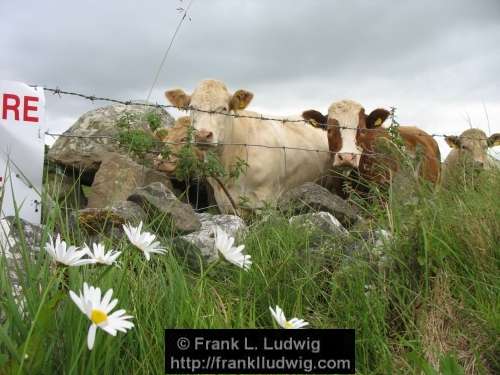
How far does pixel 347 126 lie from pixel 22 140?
4.30 metres

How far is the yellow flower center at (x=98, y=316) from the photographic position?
157 centimetres

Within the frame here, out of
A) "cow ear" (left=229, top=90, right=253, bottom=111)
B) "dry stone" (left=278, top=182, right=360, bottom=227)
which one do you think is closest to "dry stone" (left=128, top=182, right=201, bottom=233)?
"dry stone" (left=278, top=182, right=360, bottom=227)

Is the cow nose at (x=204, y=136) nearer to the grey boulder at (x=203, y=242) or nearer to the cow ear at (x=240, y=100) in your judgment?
the cow ear at (x=240, y=100)

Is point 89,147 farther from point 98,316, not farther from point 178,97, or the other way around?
point 98,316

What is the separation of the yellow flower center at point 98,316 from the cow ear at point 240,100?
5.59 m

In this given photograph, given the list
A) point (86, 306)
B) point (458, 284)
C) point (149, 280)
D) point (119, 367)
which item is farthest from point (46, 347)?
point (458, 284)

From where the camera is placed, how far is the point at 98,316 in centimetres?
159

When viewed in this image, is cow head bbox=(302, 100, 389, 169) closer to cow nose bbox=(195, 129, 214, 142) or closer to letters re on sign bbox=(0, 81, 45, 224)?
cow nose bbox=(195, 129, 214, 142)

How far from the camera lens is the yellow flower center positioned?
5.16 feet

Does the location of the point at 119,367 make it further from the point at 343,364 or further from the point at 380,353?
the point at 380,353

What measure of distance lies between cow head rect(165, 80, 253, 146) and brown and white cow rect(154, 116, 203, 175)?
176mm

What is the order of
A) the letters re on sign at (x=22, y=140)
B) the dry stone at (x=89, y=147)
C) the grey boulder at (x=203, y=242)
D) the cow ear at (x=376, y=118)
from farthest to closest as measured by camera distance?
the cow ear at (x=376, y=118), the dry stone at (x=89, y=147), the letters re on sign at (x=22, y=140), the grey boulder at (x=203, y=242)

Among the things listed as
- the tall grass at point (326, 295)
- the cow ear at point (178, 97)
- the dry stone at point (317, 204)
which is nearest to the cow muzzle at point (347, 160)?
the dry stone at point (317, 204)

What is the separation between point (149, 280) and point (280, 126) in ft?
17.6
